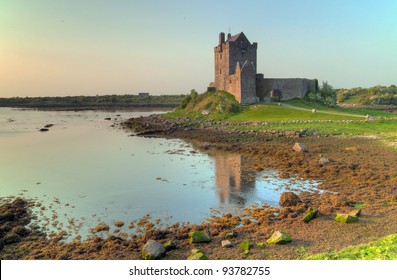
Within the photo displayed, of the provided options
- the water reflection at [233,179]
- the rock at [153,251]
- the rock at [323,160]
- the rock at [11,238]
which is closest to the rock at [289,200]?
the water reflection at [233,179]

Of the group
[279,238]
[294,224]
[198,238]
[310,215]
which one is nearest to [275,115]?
[310,215]

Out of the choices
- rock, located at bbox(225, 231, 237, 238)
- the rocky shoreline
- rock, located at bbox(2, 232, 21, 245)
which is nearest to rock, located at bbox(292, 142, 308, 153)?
the rocky shoreline

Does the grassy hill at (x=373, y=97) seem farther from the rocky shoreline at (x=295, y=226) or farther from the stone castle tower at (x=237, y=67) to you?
the rocky shoreline at (x=295, y=226)

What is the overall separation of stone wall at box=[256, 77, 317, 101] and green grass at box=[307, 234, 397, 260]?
4587 cm

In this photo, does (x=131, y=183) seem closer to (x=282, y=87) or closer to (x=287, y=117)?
(x=287, y=117)

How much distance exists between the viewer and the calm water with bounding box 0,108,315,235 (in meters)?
15.9

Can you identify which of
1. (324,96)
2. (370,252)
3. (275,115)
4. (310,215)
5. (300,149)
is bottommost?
(310,215)

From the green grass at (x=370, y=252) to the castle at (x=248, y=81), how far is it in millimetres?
43796

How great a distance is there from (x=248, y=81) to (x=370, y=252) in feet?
148

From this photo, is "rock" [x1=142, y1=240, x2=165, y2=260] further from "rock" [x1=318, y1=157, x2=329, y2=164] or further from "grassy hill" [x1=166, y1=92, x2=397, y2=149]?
"grassy hill" [x1=166, y1=92, x2=397, y2=149]

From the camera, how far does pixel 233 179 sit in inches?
835

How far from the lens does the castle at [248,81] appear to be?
5241 centimetres
